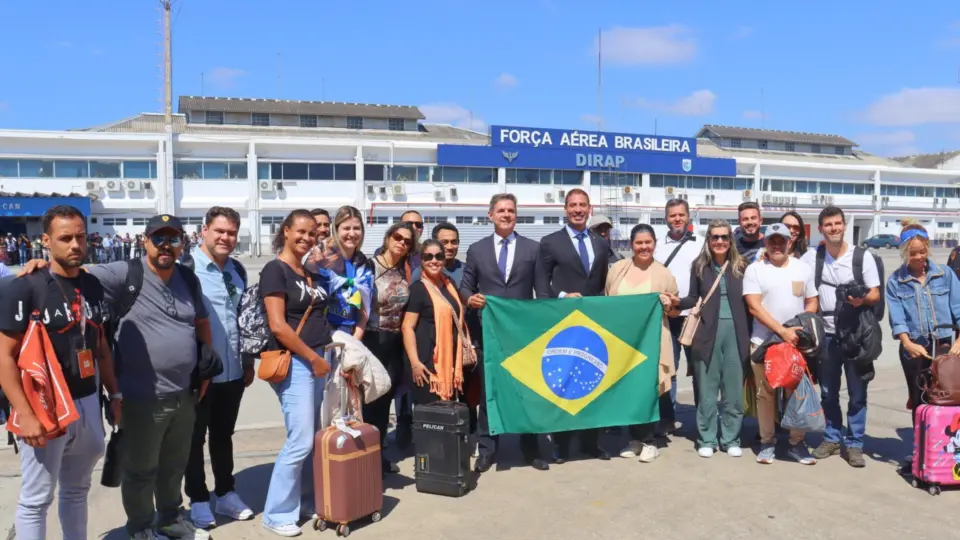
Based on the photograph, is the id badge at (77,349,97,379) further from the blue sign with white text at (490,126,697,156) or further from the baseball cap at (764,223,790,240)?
the blue sign with white text at (490,126,697,156)

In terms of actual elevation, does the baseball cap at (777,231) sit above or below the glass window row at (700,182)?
below

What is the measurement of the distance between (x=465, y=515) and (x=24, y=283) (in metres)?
2.99

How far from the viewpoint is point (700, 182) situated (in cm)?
5597

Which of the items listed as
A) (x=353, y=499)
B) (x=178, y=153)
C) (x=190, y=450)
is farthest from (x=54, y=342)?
(x=178, y=153)

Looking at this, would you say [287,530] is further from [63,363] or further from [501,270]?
[501,270]

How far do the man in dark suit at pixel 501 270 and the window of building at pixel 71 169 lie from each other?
4235 centimetres

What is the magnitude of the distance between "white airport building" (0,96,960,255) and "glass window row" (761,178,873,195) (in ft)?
0.39

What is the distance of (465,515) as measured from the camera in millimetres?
4910

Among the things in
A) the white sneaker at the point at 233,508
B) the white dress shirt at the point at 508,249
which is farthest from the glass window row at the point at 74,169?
the white sneaker at the point at 233,508

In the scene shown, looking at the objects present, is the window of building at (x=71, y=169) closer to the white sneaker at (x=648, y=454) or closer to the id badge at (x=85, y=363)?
the white sneaker at (x=648, y=454)

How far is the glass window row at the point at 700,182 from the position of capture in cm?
5447

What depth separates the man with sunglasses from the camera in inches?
182

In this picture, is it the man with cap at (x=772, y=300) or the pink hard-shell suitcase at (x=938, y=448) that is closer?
the pink hard-shell suitcase at (x=938, y=448)

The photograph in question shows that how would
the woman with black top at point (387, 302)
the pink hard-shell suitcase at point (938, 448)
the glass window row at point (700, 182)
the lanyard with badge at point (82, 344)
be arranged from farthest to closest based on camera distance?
the glass window row at point (700, 182) → the woman with black top at point (387, 302) → the pink hard-shell suitcase at point (938, 448) → the lanyard with badge at point (82, 344)
